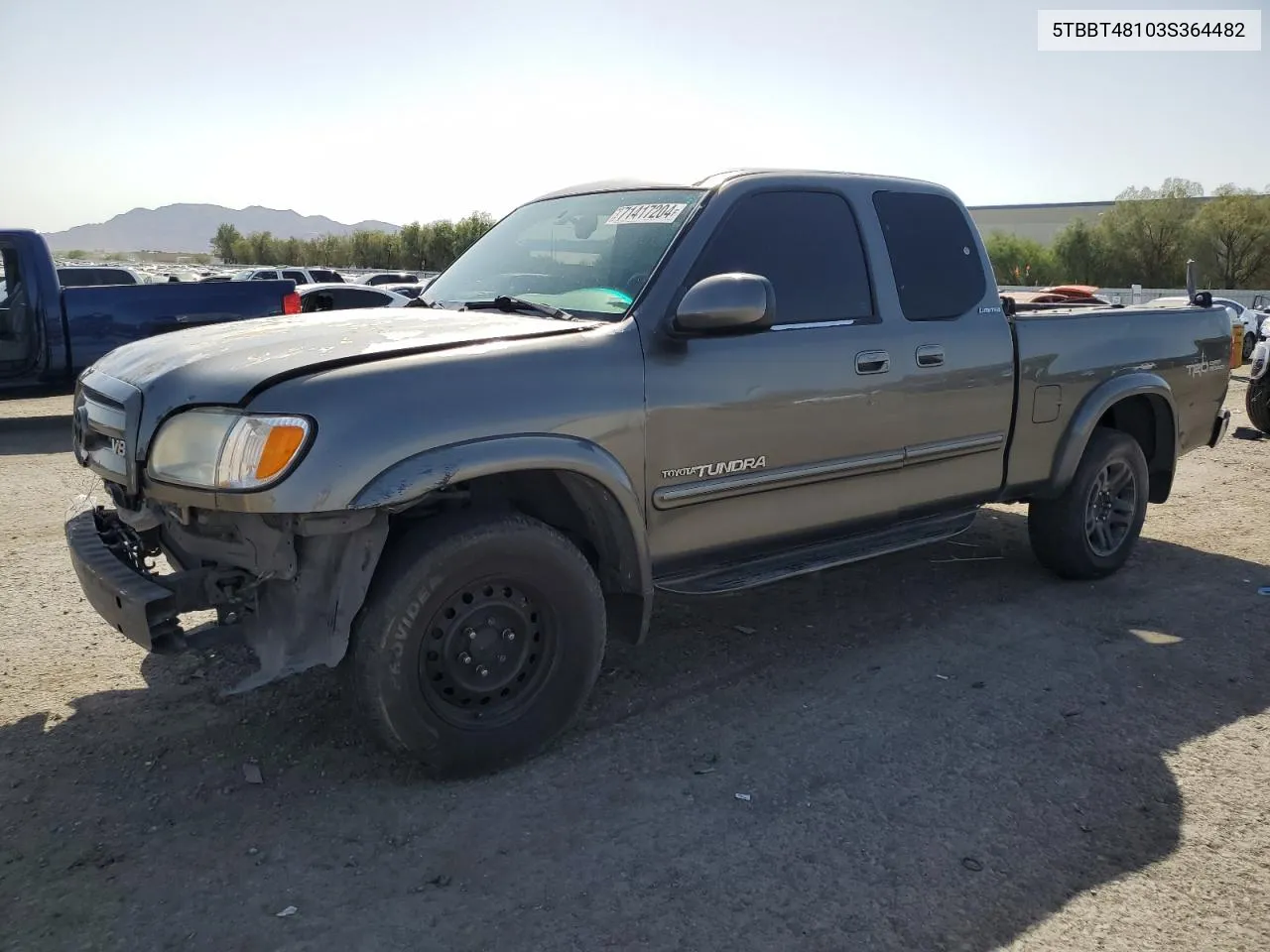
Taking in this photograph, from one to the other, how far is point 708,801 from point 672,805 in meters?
0.12

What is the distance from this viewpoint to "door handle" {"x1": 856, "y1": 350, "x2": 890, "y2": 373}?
14.0ft

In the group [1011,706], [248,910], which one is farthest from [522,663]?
[1011,706]

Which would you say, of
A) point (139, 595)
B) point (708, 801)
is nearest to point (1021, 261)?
point (708, 801)

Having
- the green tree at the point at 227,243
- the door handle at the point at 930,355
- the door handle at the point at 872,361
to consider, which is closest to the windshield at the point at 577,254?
the door handle at the point at 872,361

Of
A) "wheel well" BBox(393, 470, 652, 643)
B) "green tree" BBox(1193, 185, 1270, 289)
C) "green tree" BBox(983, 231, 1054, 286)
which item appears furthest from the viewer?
"green tree" BBox(983, 231, 1054, 286)

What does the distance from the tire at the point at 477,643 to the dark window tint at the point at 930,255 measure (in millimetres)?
2128

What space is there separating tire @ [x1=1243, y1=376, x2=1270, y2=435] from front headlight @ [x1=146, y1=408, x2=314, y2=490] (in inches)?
417

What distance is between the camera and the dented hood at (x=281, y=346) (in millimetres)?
3086

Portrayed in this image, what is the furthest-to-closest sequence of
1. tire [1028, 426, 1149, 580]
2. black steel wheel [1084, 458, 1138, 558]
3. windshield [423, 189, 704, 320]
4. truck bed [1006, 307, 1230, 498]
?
1. black steel wheel [1084, 458, 1138, 558]
2. tire [1028, 426, 1149, 580]
3. truck bed [1006, 307, 1230, 498]
4. windshield [423, 189, 704, 320]

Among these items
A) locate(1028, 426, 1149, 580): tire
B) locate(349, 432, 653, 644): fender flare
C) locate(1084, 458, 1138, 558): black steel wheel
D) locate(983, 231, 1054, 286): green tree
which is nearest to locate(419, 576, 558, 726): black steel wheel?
locate(349, 432, 653, 644): fender flare

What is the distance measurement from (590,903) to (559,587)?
3.45ft

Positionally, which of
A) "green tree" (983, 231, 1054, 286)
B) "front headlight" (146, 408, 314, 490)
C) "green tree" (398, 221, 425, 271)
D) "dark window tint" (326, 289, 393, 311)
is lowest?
"front headlight" (146, 408, 314, 490)

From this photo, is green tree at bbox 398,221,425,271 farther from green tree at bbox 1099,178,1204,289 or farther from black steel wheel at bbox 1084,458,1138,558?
black steel wheel at bbox 1084,458,1138,558

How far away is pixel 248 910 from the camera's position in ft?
8.94
